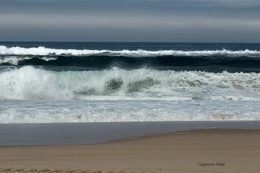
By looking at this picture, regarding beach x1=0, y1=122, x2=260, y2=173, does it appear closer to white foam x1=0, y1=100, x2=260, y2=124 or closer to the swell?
white foam x1=0, y1=100, x2=260, y2=124

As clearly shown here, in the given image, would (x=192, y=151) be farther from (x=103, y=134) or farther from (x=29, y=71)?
(x=29, y=71)

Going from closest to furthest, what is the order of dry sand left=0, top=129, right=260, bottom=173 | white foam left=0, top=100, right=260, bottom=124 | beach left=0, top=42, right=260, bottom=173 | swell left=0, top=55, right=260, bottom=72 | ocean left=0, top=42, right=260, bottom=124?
dry sand left=0, top=129, right=260, bottom=173 < beach left=0, top=42, right=260, bottom=173 < white foam left=0, top=100, right=260, bottom=124 < ocean left=0, top=42, right=260, bottom=124 < swell left=0, top=55, right=260, bottom=72

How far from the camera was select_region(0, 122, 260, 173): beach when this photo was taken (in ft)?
18.8

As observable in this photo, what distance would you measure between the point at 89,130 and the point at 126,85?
9.53 m

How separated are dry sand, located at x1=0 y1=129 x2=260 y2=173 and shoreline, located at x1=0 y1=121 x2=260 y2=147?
0.54 m

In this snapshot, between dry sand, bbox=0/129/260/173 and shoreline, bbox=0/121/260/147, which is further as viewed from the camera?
shoreline, bbox=0/121/260/147

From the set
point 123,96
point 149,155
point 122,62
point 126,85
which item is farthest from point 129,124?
point 122,62

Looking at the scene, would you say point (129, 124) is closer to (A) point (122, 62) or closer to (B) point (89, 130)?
(B) point (89, 130)

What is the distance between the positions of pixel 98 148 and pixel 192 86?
11617 mm

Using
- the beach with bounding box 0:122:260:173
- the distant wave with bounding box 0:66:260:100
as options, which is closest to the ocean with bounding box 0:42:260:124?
the distant wave with bounding box 0:66:260:100

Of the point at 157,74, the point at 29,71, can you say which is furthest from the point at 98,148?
the point at 157,74

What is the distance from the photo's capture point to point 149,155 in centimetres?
654

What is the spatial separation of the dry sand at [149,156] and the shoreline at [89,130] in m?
0.54

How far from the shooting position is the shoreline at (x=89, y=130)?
25.8 feet
